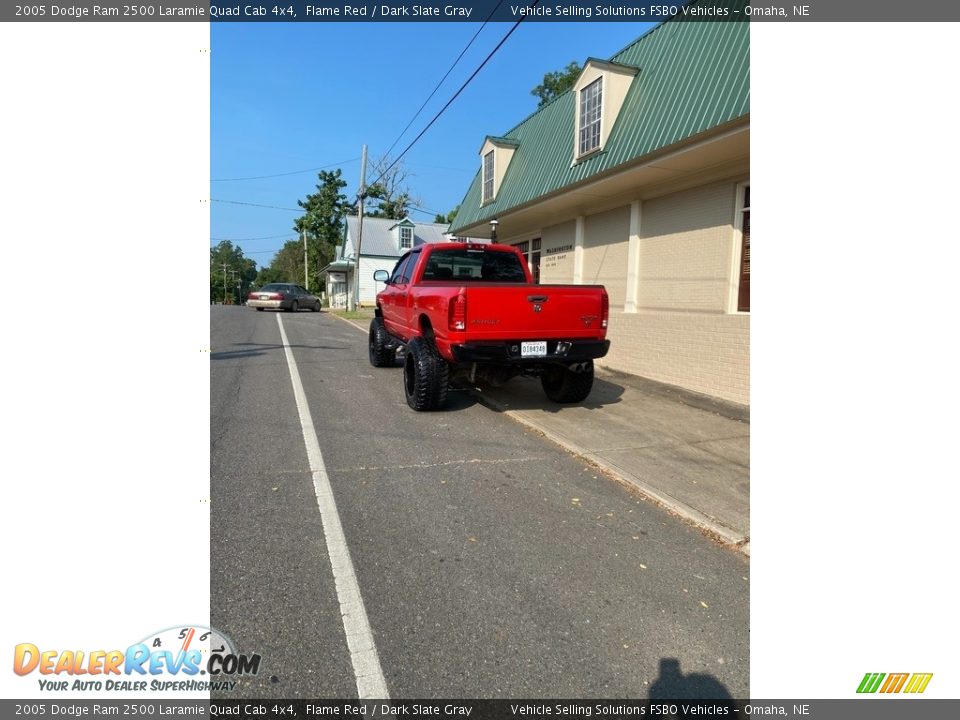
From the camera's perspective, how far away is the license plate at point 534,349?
565cm

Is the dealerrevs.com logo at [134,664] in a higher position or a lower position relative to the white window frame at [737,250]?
lower

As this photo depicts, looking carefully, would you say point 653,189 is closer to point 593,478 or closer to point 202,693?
point 593,478

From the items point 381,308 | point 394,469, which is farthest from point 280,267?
point 394,469

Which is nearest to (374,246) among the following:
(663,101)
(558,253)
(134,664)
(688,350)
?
(558,253)

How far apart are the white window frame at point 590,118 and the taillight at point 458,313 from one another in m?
5.55

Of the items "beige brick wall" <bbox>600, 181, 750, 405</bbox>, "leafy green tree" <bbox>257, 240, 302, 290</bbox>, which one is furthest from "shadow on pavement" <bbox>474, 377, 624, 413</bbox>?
"leafy green tree" <bbox>257, 240, 302, 290</bbox>

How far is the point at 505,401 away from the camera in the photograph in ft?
23.6

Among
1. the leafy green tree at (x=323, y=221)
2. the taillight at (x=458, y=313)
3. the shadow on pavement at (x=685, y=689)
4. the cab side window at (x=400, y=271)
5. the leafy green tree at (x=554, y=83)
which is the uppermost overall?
the leafy green tree at (x=554, y=83)

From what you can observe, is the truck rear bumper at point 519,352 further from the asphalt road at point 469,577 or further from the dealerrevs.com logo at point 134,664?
the dealerrevs.com logo at point 134,664

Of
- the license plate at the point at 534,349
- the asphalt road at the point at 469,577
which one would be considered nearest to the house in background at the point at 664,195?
the license plate at the point at 534,349

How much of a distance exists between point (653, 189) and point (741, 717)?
8.46 metres

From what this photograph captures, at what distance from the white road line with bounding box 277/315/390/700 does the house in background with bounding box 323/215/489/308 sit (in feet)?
106

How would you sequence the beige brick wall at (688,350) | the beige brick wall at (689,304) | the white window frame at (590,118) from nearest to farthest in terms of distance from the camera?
the beige brick wall at (688,350)
the beige brick wall at (689,304)
the white window frame at (590,118)

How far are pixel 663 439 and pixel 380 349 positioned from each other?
18.5 feet
